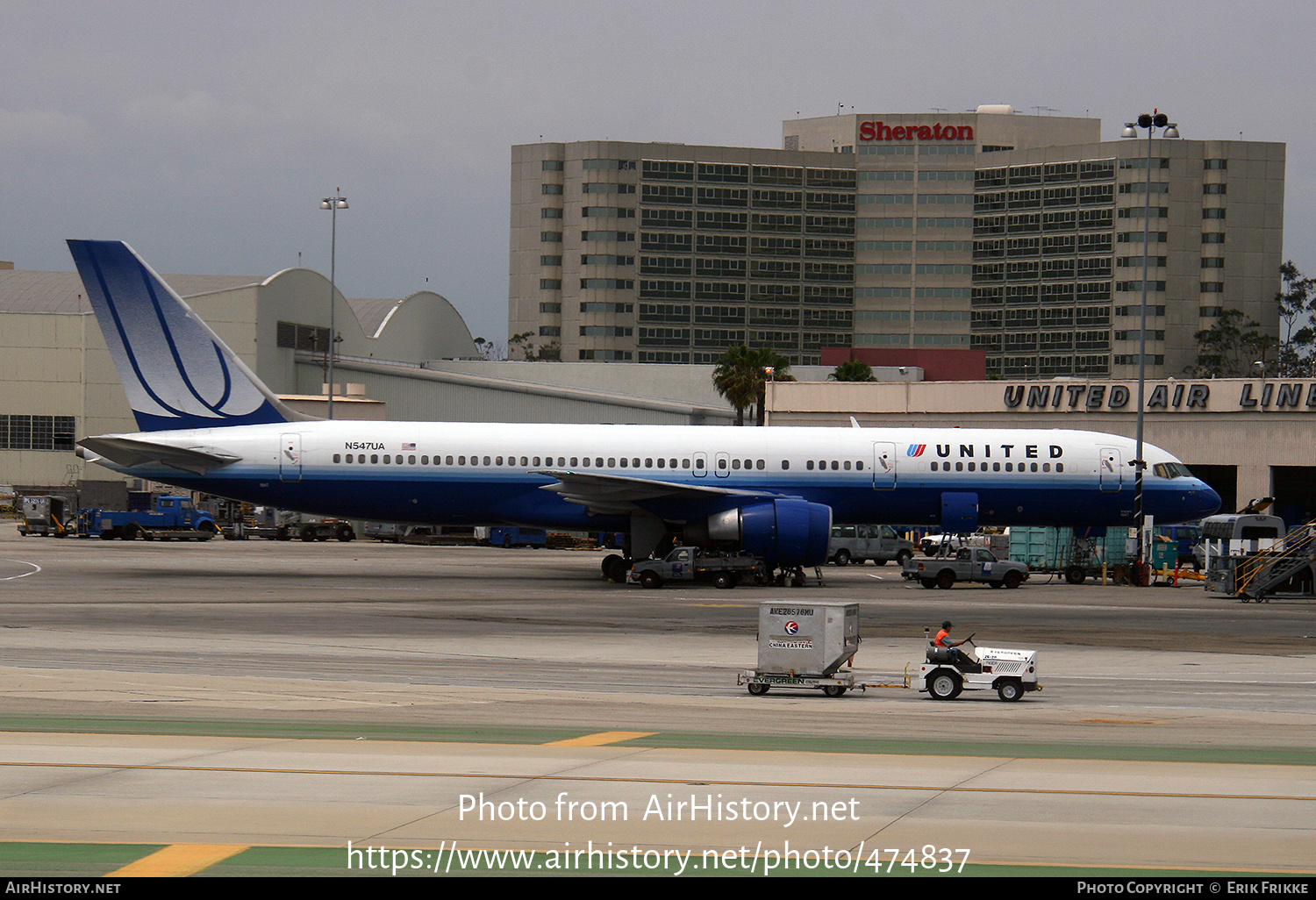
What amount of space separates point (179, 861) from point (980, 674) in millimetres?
14761

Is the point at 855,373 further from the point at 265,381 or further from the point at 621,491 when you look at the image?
the point at 621,491

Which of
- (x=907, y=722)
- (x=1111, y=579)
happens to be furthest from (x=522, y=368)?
(x=907, y=722)

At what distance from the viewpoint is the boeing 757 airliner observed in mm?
41719

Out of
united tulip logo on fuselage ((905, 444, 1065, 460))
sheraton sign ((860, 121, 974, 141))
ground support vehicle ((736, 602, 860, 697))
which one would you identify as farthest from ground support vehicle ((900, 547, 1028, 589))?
sheraton sign ((860, 121, 974, 141))

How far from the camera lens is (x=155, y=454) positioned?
4072 cm

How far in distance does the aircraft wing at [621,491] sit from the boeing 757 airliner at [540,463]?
84 mm

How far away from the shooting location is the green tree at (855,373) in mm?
105000

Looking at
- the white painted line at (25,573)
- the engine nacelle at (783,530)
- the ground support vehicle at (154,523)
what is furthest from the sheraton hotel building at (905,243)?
the engine nacelle at (783,530)

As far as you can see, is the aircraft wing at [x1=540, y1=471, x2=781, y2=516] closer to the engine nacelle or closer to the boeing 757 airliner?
the boeing 757 airliner

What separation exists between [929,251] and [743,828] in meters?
169

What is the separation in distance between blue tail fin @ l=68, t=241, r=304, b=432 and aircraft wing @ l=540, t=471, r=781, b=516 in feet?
34.4

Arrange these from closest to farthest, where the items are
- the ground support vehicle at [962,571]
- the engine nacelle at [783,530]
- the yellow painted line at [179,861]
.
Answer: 1. the yellow painted line at [179,861]
2. the engine nacelle at [783,530]
3. the ground support vehicle at [962,571]

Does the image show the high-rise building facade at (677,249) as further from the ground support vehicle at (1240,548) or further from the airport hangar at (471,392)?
the ground support vehicle at (1240,548)
